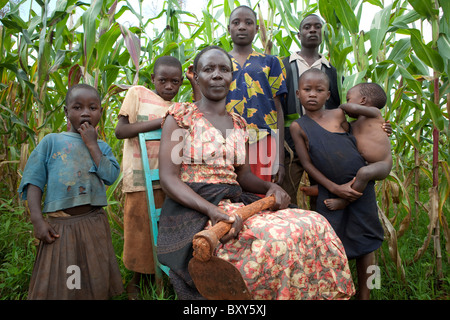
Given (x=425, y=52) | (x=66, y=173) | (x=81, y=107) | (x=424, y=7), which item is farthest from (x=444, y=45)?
(x=66, y=173)

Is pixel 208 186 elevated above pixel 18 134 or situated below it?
below

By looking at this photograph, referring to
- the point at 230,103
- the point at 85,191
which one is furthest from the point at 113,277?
the point at 230,103

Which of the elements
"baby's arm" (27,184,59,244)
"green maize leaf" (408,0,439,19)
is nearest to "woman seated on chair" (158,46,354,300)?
"baby's arm" (27,184,59,244)

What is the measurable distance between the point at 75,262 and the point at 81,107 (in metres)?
0.78

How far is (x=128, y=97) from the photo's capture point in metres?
2.14

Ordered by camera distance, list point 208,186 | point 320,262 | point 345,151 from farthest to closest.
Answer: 1. point 345,151
2. point 208,186
3. point 320,262

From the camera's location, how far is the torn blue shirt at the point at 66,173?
5.58 ft

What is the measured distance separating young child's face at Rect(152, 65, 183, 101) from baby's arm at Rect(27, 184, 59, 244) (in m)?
0.95

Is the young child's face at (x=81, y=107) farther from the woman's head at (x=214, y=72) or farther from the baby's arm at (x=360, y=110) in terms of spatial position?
the baby's arm at (x=360, y=110)

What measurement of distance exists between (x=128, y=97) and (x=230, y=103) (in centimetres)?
65

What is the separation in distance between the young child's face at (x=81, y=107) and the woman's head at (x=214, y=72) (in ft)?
1.86

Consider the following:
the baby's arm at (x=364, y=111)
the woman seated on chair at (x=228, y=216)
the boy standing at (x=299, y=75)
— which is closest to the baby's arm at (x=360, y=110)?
the baby's arm at (x=364, y=111)

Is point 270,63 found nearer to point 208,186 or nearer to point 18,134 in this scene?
point 208,186

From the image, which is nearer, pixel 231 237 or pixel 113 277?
pixel 231 237
